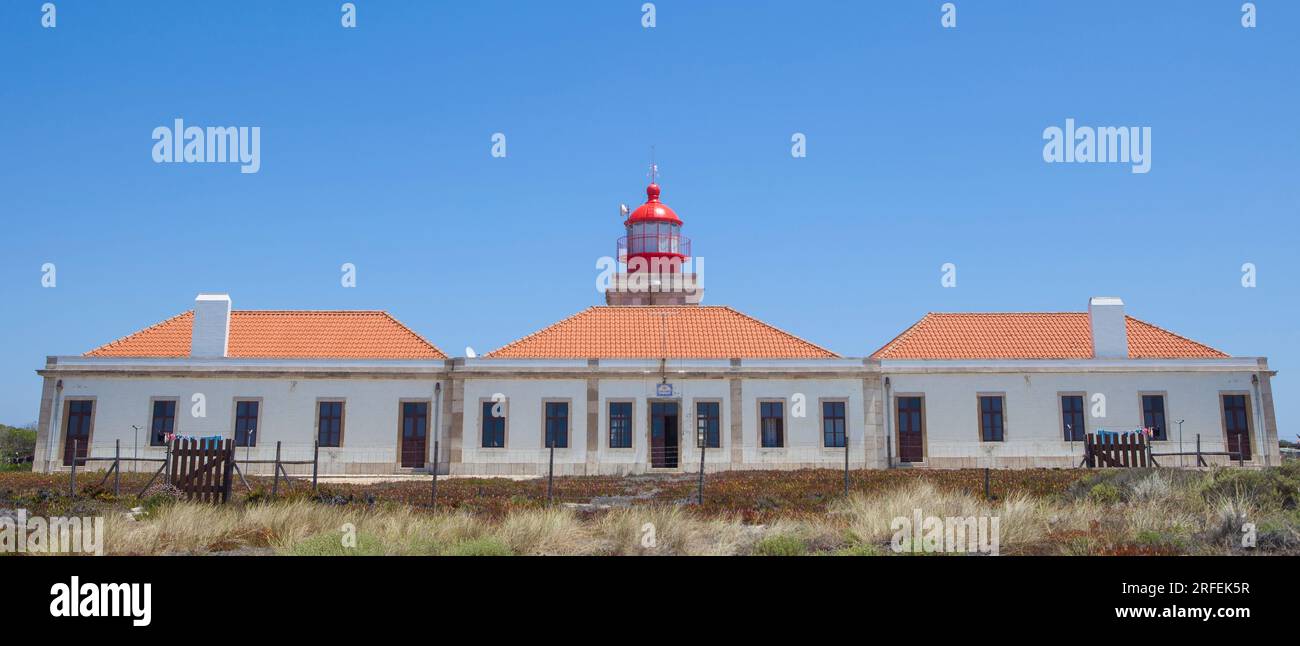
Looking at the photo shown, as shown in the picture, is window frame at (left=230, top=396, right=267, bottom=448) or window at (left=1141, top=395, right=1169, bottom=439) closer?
window frame at (left=230, top=396, right=267, bottom=448)

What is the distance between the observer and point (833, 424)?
24984 millimetres

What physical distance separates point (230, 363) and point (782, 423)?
47.6 feet

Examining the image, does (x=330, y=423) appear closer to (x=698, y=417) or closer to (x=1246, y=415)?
(x=698, y=417)

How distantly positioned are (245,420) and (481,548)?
56.6 ft

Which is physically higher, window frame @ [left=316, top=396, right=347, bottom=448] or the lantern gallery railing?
the lantern gallery railing

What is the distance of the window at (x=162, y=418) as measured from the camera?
24719 millimetres

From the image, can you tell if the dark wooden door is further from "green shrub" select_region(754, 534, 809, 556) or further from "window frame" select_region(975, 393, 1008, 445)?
"green shrub" select_region(754, 534, 809, 556)

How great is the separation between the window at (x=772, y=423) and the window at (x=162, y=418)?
15.2m

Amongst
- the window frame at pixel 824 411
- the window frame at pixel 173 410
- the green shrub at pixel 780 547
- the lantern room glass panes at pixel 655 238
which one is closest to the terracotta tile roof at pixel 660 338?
the window frame at pixel 824 411

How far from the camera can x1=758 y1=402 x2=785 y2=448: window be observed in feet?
81.3

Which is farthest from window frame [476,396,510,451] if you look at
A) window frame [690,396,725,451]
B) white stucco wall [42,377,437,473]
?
window frame [690,396,725,451]

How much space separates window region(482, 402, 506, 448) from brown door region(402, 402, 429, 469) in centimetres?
151
